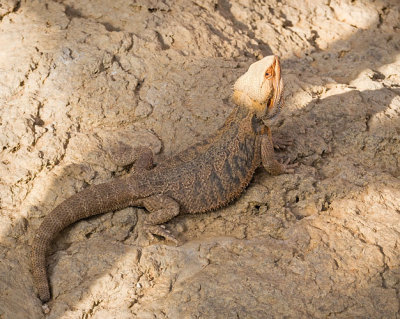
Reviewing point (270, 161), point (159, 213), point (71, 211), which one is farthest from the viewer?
point (270, 161)

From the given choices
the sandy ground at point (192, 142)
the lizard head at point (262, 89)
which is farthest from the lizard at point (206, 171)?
the sandy ground at point (192, 142)

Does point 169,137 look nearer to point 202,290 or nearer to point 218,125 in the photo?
point 218,125

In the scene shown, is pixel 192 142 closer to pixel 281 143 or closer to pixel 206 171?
pixel 206 171

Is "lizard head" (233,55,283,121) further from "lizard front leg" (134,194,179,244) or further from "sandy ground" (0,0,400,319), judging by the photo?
"lizard front leg" (134,194,179,244)

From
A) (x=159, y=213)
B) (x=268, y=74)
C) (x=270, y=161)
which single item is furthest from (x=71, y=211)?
(x=268, y=74)

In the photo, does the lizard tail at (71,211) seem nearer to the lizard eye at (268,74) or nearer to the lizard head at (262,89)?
the lizard head at (262,89)

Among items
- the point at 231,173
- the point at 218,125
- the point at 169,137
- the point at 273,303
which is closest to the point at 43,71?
the point at 169,137
